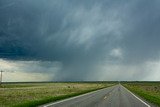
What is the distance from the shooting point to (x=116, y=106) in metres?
25.2

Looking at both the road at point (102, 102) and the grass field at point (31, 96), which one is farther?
the grass field at point (31, 96)

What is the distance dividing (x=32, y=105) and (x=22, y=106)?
149 centimetres

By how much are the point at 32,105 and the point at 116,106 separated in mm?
7075

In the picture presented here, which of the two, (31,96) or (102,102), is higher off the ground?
(31,96)

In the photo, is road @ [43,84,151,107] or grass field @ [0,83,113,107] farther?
grass field @ [0,83,113,107]

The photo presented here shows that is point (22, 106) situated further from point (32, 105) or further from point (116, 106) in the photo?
point (116, 106)

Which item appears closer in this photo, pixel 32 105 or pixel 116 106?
pixel 116 106

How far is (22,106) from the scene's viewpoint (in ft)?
84.9

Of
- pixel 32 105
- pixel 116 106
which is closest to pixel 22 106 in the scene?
pixel 32 105

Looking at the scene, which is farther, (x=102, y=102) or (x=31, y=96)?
(x=31, y=96)

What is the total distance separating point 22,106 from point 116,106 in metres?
7.39
